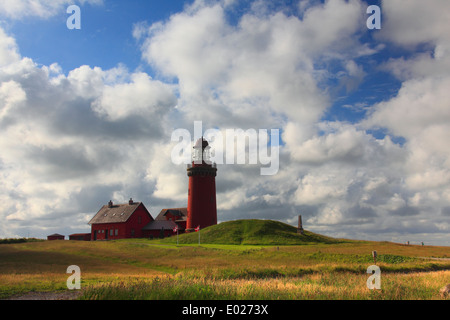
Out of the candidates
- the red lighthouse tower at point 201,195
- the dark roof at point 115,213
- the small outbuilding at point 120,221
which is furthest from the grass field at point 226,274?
the dark roof at point 115,213

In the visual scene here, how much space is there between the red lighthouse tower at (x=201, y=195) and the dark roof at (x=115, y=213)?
15587mm

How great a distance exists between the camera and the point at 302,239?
60531 millimetres

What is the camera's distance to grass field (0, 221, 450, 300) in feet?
46.8

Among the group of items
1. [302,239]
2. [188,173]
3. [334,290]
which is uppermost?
[188,173]

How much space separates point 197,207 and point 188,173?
7209 millimetres

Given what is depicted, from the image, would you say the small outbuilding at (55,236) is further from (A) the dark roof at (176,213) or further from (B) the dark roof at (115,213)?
(A) the dark roof at (176,213)

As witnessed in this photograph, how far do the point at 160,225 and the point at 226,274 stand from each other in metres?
59.7

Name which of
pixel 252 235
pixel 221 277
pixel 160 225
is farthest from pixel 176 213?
pixel 221 277

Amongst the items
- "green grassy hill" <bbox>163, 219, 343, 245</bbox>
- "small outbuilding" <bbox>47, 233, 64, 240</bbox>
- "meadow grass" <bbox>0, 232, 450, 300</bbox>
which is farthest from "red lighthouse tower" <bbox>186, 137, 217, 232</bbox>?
"small outbuilding" <bbox>47, 233, 64, 240</bbox>

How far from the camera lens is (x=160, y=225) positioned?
8131 cm

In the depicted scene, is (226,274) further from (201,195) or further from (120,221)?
(120,221)

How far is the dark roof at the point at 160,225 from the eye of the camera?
80.4m
